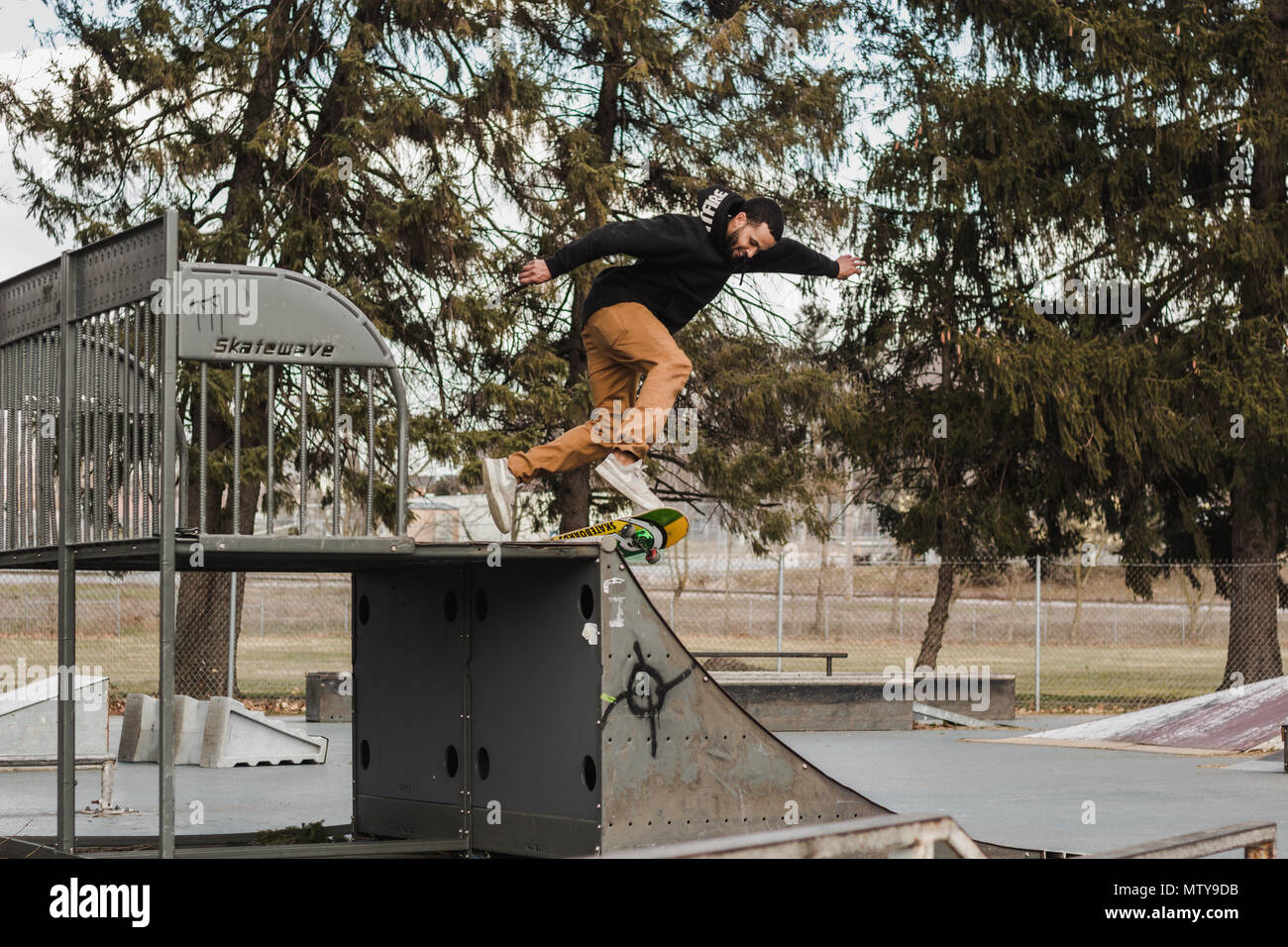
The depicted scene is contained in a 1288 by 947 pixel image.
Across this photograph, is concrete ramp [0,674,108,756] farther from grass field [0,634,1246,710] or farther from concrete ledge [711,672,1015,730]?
grass field [0,634,1246,710]

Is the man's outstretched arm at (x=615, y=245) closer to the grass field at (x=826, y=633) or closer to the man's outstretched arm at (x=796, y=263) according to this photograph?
the man's outstretched arm at (x=796, y=263)

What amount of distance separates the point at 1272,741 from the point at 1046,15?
1199 cm

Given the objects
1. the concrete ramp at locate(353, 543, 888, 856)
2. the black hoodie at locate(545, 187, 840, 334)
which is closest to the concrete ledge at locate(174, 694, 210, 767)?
the concrete ramp at locate(353, 543, 888, 856)

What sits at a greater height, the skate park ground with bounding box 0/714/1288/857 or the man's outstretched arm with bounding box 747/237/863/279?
the man's outstretched arm with bounding box 747/237/863/279

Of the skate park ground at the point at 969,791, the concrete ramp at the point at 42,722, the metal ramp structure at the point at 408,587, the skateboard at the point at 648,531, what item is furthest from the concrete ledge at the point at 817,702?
the skateboard at the point at 648,531

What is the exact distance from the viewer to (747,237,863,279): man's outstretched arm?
6.80 m

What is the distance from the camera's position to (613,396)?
6.82 meters

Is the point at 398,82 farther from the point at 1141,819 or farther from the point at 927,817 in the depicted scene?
the point at 927,817

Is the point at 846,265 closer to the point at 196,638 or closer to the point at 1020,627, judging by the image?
the point at 196,638

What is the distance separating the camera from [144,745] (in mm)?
12984

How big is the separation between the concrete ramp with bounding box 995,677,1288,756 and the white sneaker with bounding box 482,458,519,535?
8557mm

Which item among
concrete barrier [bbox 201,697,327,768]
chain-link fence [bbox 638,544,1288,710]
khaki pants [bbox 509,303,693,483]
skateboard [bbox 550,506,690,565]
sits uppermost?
A: khaki pants [bbox 509,303,693,483]

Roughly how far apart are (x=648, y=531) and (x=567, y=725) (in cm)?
99

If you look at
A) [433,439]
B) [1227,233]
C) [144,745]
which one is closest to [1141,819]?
[144,745]
